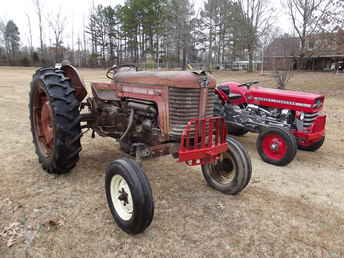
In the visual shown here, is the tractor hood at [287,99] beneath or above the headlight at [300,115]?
above

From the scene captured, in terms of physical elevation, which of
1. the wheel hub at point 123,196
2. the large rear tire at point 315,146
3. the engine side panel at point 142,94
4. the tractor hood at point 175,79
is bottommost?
the large rear tire at point 315,146

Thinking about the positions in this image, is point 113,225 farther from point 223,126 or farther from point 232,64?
point 232,64

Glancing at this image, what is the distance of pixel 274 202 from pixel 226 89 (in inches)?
102

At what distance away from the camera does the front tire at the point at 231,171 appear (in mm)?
3033

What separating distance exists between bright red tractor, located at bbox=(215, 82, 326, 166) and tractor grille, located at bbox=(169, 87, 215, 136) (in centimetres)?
208

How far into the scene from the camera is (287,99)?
448 centimetres

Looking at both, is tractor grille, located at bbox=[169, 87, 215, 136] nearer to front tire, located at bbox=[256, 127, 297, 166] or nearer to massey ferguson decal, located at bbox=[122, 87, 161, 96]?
massey ferguson decal, located at bbox=[122, 87, 161, 96]

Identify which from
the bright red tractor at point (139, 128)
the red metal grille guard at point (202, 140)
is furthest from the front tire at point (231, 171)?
the red metal grille guard at point (202, 140)

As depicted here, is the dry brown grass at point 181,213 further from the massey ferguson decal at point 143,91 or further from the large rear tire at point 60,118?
the massey ferguson decal at point 143,91

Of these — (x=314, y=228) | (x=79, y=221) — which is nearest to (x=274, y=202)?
(x=314, y=228)

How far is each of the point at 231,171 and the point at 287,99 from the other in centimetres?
190

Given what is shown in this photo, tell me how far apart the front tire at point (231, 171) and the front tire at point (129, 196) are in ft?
3.77

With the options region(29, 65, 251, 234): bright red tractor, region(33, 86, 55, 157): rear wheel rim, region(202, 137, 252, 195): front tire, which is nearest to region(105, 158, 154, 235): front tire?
region(29, 65, 251, 234): bright red tractor

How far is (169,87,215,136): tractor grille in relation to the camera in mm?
2631
